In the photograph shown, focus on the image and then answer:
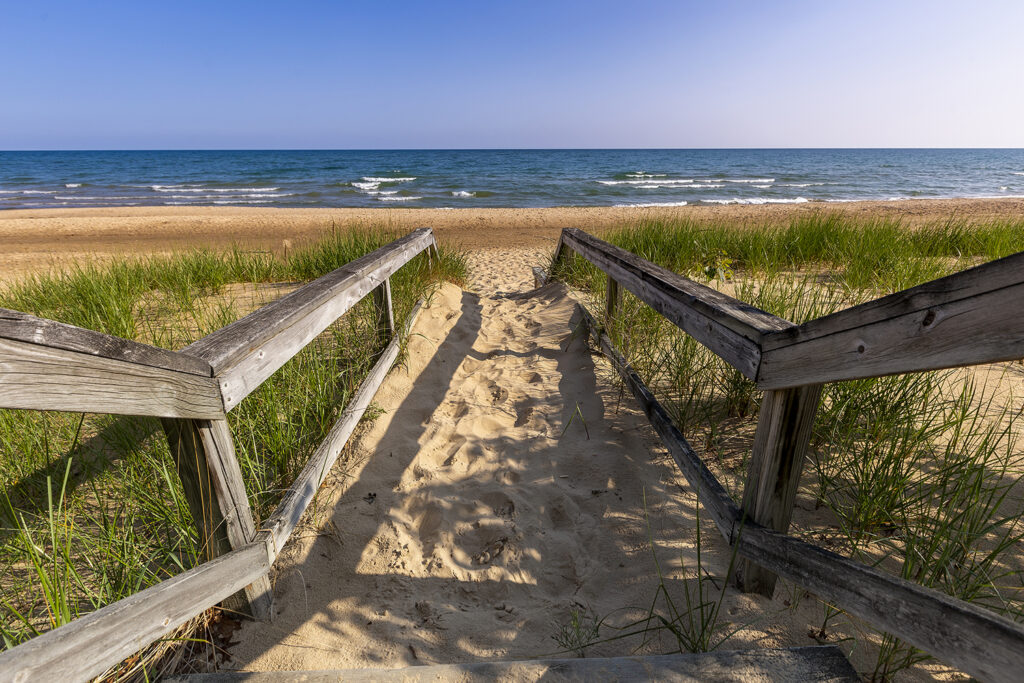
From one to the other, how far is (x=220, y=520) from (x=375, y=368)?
1.75 metres

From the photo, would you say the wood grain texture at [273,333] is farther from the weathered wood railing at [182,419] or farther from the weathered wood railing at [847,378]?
the weathered wood railing at [847,378]

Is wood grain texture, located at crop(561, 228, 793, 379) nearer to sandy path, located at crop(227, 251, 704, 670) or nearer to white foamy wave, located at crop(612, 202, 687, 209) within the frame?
sandy path, located at crop(227, 251, 704, 670)

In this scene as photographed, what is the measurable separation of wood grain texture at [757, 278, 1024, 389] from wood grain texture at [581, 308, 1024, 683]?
1.79ft

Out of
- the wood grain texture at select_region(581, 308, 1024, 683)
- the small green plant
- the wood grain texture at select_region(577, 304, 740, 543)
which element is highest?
the wood grain texture at select_region(581, 308, 1024, 683)

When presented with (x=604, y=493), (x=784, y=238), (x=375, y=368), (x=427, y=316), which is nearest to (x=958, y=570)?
(x=604, y=493)

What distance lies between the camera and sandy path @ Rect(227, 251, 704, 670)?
6.13 feet

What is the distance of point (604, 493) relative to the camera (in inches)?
100

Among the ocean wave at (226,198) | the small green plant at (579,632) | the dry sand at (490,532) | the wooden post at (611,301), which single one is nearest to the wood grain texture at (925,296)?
the dry sand at (490,532)

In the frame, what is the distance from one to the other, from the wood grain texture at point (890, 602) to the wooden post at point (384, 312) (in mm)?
2662

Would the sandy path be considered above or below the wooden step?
below

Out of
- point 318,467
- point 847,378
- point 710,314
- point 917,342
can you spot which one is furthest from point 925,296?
point 318,467

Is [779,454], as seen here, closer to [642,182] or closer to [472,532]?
[472,532]

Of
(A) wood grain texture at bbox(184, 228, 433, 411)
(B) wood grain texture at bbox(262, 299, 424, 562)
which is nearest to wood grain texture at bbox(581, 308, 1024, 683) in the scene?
(B) wood grain texture at bbox(262, 299, 424, 562)

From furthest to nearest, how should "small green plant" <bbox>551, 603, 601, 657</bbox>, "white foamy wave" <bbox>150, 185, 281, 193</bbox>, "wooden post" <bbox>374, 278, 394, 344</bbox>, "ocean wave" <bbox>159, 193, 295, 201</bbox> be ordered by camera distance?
1. "white foamy wave" <bbox>150, 185, 281, 193</bbox>
2. "ocean wave" <bbox>159, 193, 295, 201</bbox>
3. "wooden post" <bbox>374, 278, 394, 344</bbox>
4. "small green plant" <bbox>551, 603, 601, 657</bbox>
